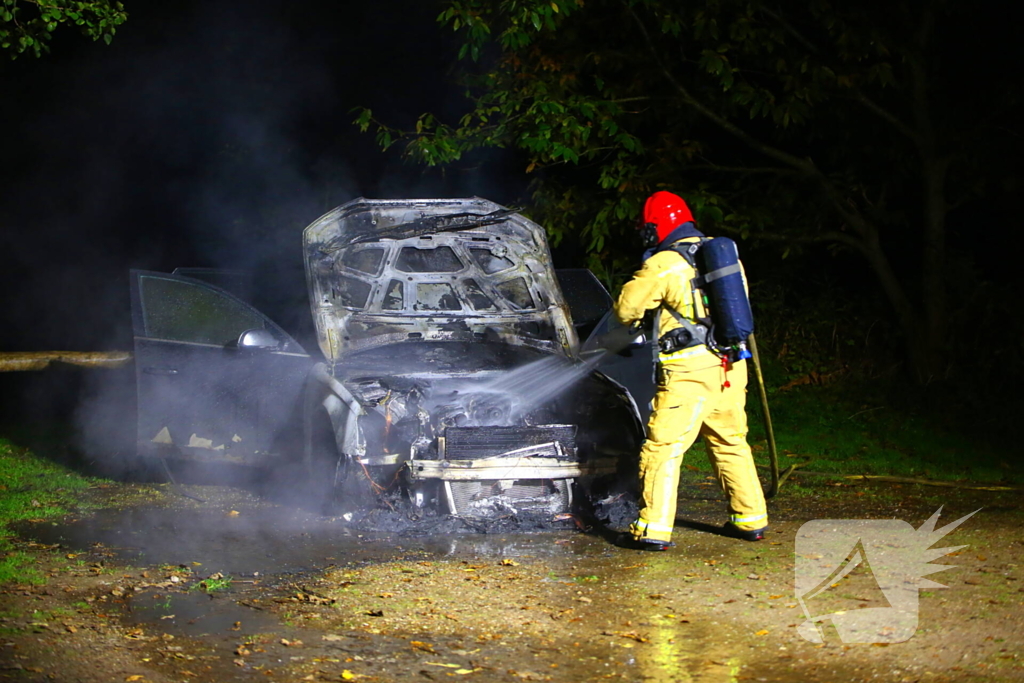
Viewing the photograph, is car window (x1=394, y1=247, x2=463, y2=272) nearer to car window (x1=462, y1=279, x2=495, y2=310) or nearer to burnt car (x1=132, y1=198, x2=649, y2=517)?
burnt car (x1=132, y1=198, x2=649, y2=517)

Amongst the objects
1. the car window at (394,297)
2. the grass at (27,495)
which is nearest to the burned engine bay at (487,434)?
the car window at (394,297)

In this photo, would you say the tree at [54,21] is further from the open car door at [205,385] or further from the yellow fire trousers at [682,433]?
the yellow fire trousers at [682,433]

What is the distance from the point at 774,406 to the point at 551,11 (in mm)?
4588

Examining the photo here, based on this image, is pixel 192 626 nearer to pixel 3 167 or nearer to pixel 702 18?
pixel 702 18

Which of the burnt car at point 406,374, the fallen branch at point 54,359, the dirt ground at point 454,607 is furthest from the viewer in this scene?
the fallen branch at point 54,359

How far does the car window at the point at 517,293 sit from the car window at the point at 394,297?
704 mm

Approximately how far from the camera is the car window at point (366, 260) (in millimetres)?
7051

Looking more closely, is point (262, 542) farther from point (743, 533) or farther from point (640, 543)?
point (743, 533)

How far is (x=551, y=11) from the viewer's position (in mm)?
9188

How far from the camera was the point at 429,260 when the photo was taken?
23.9 ft

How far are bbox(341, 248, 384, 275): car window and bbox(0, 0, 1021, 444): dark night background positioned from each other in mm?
4901

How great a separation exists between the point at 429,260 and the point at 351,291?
0.59 meters

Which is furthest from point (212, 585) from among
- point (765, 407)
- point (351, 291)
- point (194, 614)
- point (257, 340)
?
point (765, 407)

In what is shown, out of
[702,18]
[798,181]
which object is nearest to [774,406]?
[798,181]
